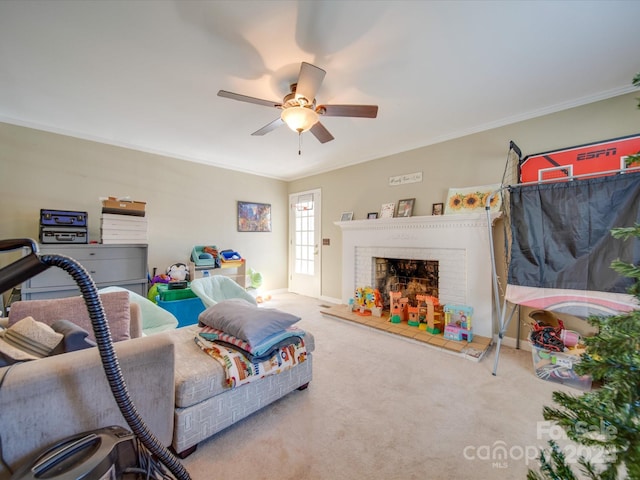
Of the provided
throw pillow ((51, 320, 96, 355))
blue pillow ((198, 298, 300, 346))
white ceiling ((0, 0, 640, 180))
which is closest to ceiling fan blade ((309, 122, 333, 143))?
white ceiling ((0, 0, 640, 180))

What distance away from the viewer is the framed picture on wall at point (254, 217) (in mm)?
4816

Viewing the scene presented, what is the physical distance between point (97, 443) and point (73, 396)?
12.8 inches

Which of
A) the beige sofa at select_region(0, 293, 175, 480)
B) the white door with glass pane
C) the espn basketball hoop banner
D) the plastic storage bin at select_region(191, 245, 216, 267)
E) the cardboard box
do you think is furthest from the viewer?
the white door with glass pane

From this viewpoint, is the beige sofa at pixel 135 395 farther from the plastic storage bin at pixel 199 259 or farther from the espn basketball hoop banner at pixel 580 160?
the espn basketball hoop banner at pixel 580 160

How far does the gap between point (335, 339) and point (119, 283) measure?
2657 millimetres

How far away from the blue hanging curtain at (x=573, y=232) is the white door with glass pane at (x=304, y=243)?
3.21 m

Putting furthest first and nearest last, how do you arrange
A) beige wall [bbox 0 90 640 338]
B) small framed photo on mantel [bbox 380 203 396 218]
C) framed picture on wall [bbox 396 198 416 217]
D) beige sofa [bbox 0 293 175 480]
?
1. small framed photo on mantel [bbox 380 203 396 218]
2. framed picture on wall [bbox 396 198 416 217]
3. beige wall [bbox 0 90 640 338]
4. beige sofa [bbox 0 293 175 480]

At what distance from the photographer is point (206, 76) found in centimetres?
207

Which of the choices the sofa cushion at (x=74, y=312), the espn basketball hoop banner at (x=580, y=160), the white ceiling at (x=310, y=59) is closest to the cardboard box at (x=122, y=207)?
the white ceiling at (x=310, y=59)

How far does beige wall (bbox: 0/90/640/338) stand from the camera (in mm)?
2631

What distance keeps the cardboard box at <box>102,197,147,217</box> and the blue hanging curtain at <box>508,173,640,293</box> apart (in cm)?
414

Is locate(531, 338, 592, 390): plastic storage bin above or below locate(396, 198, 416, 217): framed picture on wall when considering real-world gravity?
below

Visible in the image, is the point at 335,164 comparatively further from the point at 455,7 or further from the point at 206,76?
the point at 455,7

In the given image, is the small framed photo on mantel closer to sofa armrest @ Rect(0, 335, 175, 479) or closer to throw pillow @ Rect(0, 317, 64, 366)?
sofa armrest @ Rect(0, 335, 175, 479)
